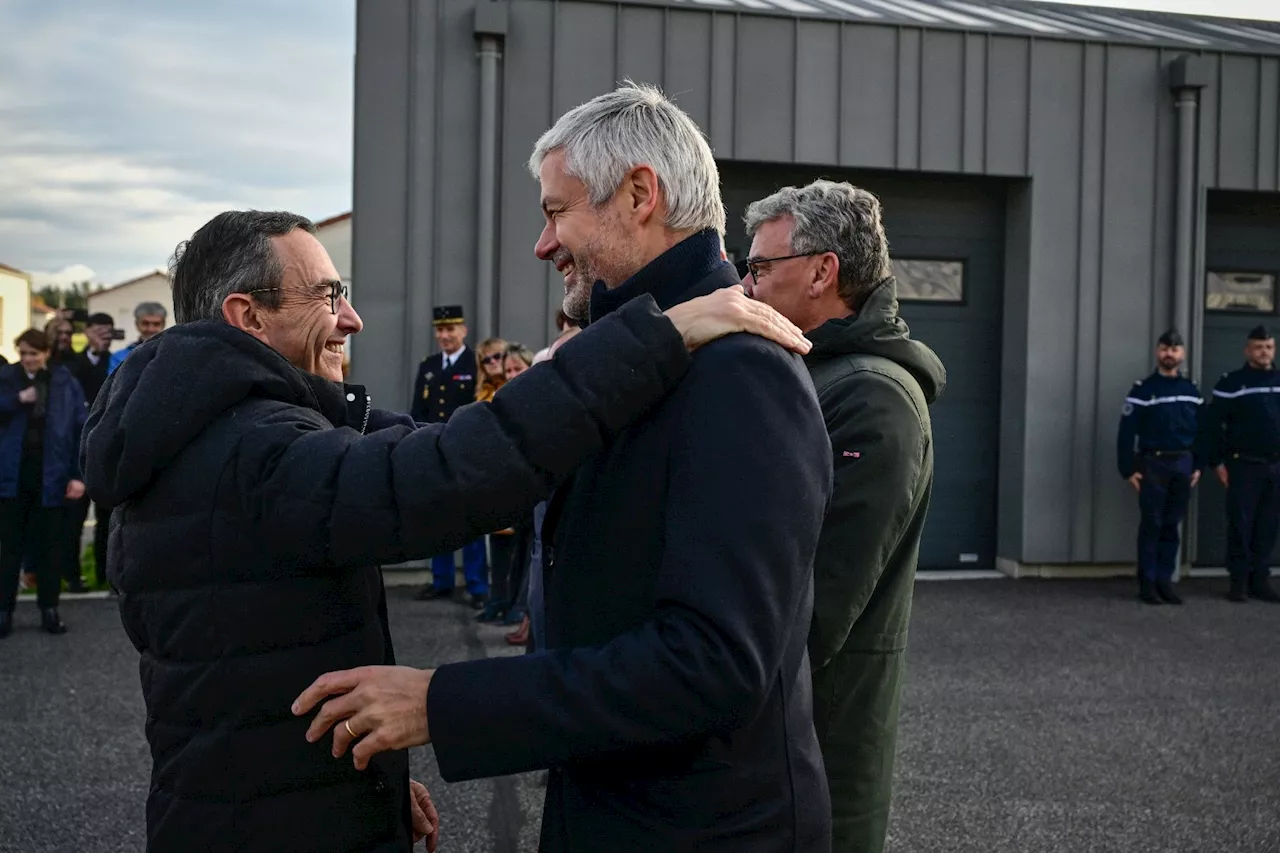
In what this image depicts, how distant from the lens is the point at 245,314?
1.81m

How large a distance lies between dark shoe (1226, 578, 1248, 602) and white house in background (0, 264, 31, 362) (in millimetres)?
66050

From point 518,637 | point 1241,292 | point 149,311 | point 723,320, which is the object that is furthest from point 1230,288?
point 723,320

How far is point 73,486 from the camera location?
7754 mm

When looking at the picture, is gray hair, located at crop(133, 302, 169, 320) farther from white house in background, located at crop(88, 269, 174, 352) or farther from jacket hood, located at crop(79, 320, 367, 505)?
white house in background, located at crop(88, 269, 174, 352)

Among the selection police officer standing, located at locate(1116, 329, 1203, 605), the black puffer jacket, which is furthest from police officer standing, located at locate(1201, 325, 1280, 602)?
the black puffer jacket

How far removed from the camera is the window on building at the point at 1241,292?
429 inches

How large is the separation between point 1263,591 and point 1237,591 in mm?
269

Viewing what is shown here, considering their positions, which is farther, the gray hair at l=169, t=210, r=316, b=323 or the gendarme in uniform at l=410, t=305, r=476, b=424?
A: the gendarme in uniform at l=410, t=305, r=476, b=424

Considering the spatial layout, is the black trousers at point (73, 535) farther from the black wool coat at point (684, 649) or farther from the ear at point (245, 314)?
the black wool coat at point (684, 649)

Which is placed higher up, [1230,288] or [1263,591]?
[1230,288]

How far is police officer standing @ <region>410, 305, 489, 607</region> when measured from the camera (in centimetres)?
849

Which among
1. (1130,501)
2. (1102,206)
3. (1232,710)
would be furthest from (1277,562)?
(1232,710)

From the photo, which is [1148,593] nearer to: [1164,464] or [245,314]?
[1164,464]

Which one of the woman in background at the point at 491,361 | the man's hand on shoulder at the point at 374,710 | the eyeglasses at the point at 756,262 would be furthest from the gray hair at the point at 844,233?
the woman in background at the point at 491,361
